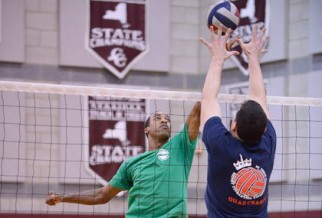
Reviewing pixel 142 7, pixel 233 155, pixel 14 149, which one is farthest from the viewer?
pixel 142 7

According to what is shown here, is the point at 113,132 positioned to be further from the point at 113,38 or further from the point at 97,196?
the point at 97,196

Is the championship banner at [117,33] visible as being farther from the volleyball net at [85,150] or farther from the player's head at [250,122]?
the player's head at [250,122]

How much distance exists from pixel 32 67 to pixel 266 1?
3907 millimetres

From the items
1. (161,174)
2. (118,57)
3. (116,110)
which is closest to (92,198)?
(161,174)

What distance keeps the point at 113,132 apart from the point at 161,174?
5679 mm

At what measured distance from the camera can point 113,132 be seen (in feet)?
38.5

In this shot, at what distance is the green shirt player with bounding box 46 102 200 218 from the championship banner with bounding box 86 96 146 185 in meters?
5.16

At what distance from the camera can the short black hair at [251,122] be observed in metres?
4.08

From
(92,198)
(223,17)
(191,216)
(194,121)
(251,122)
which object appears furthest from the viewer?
(191,216)

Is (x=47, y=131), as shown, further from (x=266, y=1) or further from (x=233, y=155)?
(x=233, y=155)

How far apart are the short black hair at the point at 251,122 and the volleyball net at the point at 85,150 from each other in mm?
6619

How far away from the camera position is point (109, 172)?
1152 centimetres

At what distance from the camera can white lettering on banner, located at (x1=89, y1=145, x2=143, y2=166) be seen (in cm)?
1157

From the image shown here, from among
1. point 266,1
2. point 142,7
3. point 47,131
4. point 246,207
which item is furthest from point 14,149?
point 246,207
